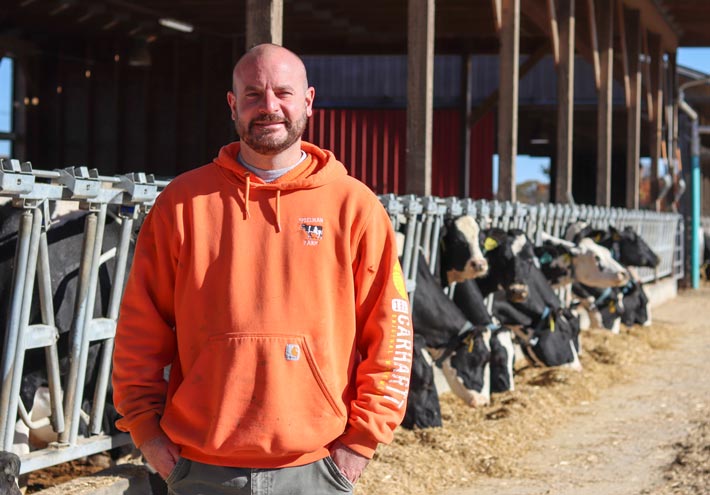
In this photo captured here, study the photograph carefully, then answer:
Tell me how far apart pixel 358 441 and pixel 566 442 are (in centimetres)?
475

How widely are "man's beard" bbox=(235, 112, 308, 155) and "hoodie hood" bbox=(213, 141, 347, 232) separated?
0.07 meters

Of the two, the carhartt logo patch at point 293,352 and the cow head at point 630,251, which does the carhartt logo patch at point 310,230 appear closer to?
the carhartt logo patch at point 293,352

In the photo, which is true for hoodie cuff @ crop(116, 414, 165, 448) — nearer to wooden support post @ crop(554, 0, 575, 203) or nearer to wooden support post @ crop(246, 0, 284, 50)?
wooden support post @ crop(246, 0, 284, 50)

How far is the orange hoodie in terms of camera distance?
2658 millimetres

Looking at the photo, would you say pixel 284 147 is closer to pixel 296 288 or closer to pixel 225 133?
pixel 296 288

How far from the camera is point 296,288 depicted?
269 centimetres

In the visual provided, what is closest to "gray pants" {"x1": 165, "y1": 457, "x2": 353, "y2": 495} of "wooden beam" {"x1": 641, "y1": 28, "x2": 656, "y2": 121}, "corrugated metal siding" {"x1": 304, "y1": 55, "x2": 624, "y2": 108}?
"wooden beam" {"x1": 641, "y1": 28, "x2": 656, "y2": 121}

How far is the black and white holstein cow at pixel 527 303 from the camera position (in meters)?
8.65

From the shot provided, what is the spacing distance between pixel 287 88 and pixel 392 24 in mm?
14840

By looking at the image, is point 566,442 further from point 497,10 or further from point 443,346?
point 497,10

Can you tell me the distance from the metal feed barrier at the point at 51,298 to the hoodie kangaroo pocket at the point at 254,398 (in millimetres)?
1858

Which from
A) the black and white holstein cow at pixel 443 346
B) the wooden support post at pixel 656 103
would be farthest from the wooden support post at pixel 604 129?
the black and white holstein cow at pixel 443 346

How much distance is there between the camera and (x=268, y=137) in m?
2.74

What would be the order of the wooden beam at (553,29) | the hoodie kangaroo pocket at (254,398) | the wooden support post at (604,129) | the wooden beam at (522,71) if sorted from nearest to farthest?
the hoodie kangaroo pocket at (254,398) < the wooden beam at (553,29) < the wooden beam at (522,71) < the wooden support post at (604,129)
